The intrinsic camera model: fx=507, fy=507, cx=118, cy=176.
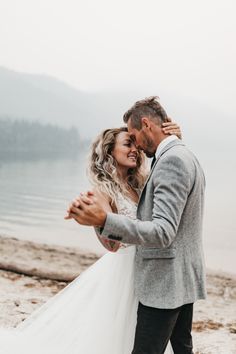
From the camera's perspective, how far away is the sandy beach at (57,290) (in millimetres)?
4898

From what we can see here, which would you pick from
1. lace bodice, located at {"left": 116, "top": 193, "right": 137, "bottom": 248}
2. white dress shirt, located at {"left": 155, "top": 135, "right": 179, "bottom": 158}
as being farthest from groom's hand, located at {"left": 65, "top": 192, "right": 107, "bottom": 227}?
lace bodice, located at {"left": 116, "top": 193, "right": 137, "bottom": 248}

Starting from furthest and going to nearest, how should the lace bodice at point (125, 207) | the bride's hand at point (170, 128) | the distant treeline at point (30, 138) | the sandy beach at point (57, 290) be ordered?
the distant treeline at point (30, 138) < the sandy beach at point (57, 290) < the lace bodice at point (125, 207) < the bride's hand at point (170, 128)

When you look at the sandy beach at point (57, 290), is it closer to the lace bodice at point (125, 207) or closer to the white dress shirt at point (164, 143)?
the lace bodice at point (125, 207)

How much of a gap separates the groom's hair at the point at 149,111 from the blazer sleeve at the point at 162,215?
316 mm

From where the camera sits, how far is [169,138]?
2.46 m

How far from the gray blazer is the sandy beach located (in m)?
2.33

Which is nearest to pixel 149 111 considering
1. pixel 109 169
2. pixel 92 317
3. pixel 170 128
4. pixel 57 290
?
pixel 170 128

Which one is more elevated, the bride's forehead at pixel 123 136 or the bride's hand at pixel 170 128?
the bride's hand at pixel 170 128

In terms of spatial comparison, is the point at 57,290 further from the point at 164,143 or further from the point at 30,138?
the point at 30,138

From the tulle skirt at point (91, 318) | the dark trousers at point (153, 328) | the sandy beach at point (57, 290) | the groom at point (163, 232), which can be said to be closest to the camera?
the groom at point (163, 232)

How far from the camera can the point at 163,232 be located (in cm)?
206

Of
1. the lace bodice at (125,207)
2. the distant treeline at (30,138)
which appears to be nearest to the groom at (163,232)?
the lace bodice at (125,207)

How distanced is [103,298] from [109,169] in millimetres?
853

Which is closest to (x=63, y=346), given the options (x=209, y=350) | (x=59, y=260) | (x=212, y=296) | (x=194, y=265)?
(x=194, y=265)
